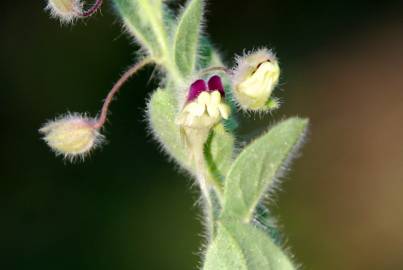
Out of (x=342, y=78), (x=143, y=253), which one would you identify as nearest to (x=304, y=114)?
(x=342, y=78)

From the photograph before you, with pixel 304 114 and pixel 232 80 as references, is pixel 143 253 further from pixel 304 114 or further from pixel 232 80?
pixel 232 80

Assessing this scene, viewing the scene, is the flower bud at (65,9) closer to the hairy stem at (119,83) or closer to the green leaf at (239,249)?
the hairy stem at (119,83)

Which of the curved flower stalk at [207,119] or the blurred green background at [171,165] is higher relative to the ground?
the blurred green background at [171,165]

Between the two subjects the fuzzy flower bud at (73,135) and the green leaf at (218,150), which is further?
the fuzzy flower bud at (73,135)

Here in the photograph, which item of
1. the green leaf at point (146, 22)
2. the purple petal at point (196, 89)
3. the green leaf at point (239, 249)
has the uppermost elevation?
the green leaf at point (146, 22)

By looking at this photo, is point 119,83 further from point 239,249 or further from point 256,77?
point 239,249

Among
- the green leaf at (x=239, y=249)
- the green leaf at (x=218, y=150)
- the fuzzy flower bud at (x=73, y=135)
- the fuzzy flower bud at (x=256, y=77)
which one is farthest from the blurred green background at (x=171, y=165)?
the green leaf at (x=239, y=249)

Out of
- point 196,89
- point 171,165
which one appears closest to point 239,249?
point 196,89
